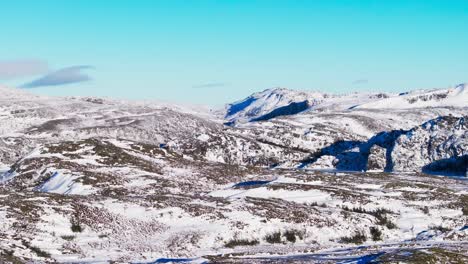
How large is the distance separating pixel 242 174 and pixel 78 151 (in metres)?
25.7

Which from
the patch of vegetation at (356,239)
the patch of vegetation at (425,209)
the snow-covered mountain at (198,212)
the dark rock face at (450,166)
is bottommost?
the dark rock face at (450,166)

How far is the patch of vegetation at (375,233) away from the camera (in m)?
50.7

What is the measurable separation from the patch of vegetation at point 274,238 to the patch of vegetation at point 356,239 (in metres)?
5.64

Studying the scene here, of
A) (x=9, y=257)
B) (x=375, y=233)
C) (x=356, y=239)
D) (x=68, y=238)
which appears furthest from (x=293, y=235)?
(x=9, y=257)

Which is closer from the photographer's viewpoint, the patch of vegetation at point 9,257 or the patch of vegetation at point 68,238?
the patch of vegetation at point 9,257

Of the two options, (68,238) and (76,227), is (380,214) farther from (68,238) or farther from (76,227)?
(68,238)

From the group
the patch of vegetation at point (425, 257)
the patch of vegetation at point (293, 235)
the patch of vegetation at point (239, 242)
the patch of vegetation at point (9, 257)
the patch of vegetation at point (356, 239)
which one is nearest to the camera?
the patch of vegetation at point (9, 257)

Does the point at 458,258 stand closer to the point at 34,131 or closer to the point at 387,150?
the point at 387,150

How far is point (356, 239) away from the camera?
164ft

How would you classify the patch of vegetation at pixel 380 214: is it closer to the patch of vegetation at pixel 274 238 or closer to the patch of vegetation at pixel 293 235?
the patch of vegetation at pixel 293 235

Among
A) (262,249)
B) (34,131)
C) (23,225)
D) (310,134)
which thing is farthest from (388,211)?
(34,131)

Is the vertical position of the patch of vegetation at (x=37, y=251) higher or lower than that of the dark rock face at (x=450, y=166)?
higher

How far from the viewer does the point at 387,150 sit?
12812 centimetres

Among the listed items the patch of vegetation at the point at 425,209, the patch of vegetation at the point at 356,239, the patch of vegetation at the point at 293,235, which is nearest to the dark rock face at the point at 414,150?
the patch of vegetation at the point at 425,209
